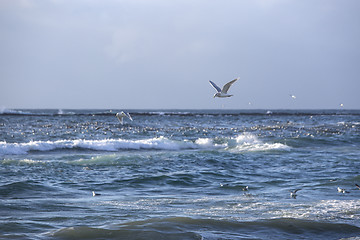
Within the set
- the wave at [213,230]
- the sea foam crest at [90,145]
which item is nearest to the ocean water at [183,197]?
the wave at [213,230]

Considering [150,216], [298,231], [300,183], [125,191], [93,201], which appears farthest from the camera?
[300,183]

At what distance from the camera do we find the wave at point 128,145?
21408 mm

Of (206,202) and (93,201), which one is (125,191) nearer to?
(93,201)

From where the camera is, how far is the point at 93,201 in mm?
10000

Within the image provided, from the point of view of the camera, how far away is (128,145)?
24172 mm

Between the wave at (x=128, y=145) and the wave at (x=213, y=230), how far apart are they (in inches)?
539

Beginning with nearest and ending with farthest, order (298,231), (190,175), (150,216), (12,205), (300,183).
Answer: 1. (298,231)
2. (150,216)
3. (12,205)
4. (300,183)
5. (190,175)

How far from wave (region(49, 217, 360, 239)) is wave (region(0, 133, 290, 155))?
13.7m

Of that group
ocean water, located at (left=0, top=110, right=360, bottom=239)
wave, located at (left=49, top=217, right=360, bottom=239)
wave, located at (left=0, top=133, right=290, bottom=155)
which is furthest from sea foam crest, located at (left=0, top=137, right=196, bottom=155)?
wave, located at (left=49, top=217, right=360, bottom=239)

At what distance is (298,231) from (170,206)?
8.94ft

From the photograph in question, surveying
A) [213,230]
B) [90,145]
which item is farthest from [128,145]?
[213,230]

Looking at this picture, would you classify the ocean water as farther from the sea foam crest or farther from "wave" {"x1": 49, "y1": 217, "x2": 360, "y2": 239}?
the sea foam crest

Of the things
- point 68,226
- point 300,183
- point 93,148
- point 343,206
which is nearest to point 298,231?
point 343,206

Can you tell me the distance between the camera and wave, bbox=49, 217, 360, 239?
7.30m
